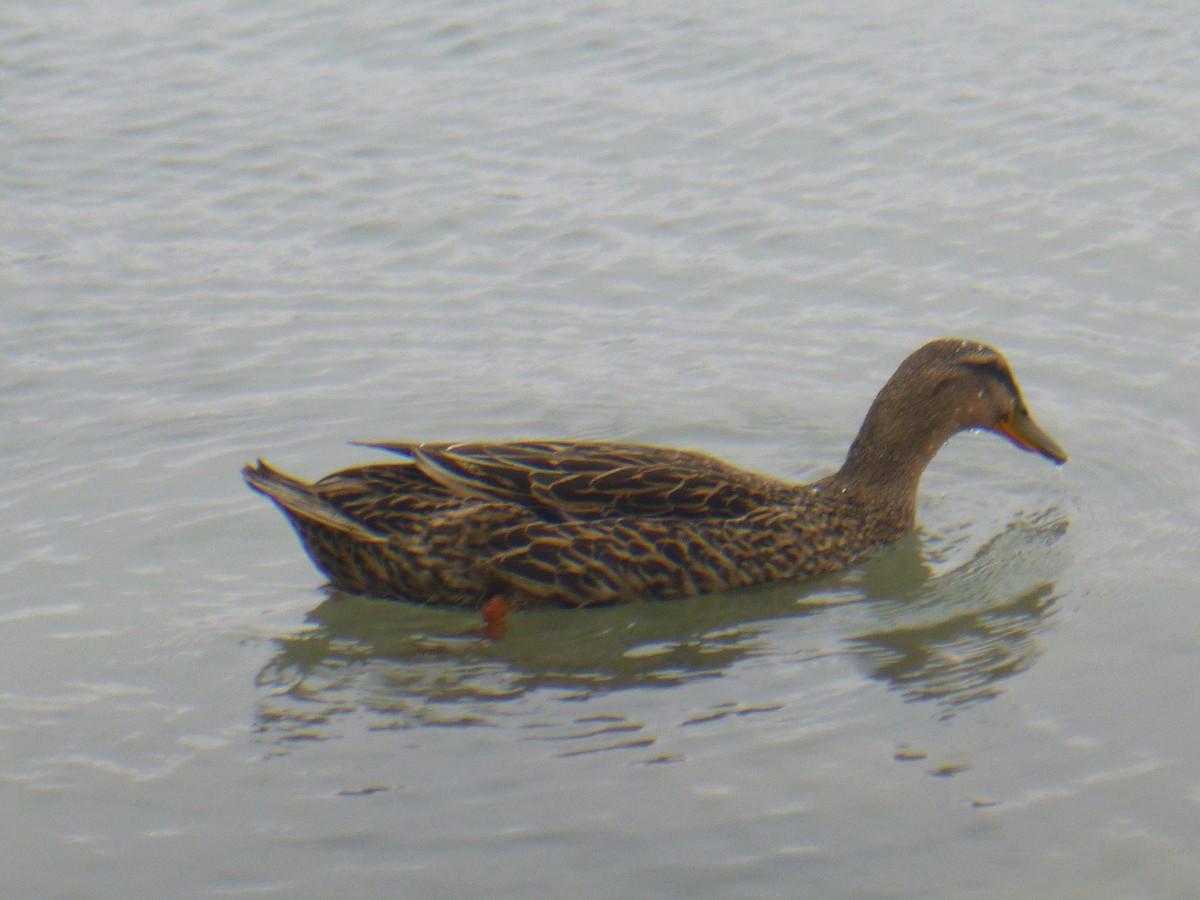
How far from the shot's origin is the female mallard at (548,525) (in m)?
7.08

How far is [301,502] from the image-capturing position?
7.00 metres

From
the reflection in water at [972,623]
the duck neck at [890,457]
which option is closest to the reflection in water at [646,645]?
the reflection in water at [972,623]

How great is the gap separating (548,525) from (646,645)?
65 cm

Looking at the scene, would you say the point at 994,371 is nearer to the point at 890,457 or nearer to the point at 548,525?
the point at 890,457

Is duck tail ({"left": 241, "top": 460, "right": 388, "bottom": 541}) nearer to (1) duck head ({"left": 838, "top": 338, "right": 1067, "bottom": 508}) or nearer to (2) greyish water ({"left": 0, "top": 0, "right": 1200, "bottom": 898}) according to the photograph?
(2) greyish water ({"left": 0, "top": 0, "right": 1200, "bottom": 898})

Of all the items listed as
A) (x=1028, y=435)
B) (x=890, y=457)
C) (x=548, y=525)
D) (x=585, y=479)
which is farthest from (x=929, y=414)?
(x=548, y=525)

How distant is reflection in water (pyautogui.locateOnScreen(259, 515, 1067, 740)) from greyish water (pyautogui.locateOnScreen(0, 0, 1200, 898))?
0.02m

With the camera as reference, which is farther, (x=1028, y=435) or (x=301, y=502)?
(x=1028, y=435)

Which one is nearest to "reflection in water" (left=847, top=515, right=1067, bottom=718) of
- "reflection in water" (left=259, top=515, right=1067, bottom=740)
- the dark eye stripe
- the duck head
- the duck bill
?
"reflection in water" (left=259, top=515, right=1067, bottom=740)

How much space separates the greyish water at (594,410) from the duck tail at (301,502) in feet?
1.19

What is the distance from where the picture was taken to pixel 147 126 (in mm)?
13203

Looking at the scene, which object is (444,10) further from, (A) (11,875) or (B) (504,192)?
(A) (11,875)

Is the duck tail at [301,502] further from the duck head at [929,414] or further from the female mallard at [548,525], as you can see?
the duck head at [929,414]

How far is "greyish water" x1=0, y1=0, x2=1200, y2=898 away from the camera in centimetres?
555
